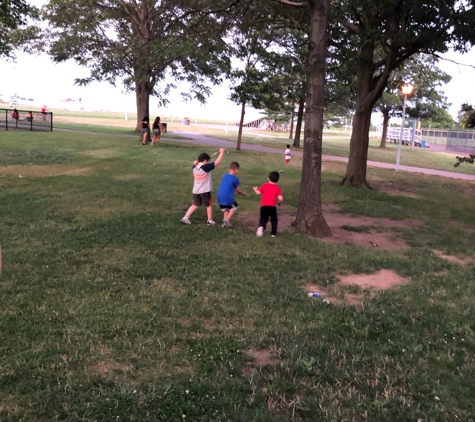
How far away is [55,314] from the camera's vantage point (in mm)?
3973

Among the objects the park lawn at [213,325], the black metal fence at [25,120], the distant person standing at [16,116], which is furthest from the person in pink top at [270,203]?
the distant person standing at [16,116]

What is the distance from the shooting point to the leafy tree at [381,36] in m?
9.86

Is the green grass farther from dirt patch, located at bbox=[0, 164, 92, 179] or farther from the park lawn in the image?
the park lawn

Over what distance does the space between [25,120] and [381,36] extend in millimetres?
25691

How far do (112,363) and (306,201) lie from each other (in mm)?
5233

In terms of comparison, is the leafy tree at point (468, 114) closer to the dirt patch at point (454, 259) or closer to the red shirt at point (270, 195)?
the dirt patch at point (454, 259)

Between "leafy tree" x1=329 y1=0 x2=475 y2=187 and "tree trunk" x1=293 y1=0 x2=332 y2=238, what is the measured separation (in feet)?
9.76

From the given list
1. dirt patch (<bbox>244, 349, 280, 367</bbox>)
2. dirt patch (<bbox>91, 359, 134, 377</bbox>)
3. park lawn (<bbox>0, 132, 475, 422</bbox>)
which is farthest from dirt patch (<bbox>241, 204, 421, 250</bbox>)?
dirt patch (<bbox>91, 359, 134, 377</bbox>)

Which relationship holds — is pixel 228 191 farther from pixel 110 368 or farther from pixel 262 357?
pixel 110 368

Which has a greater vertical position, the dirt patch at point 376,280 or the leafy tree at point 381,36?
the leafy tree at point 381,36

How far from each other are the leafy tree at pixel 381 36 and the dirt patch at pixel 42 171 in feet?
27.4

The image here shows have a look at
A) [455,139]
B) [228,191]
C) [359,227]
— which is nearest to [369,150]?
[455,139]

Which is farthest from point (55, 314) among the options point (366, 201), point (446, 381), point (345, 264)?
point (366, 201)

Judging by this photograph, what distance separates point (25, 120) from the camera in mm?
29281
